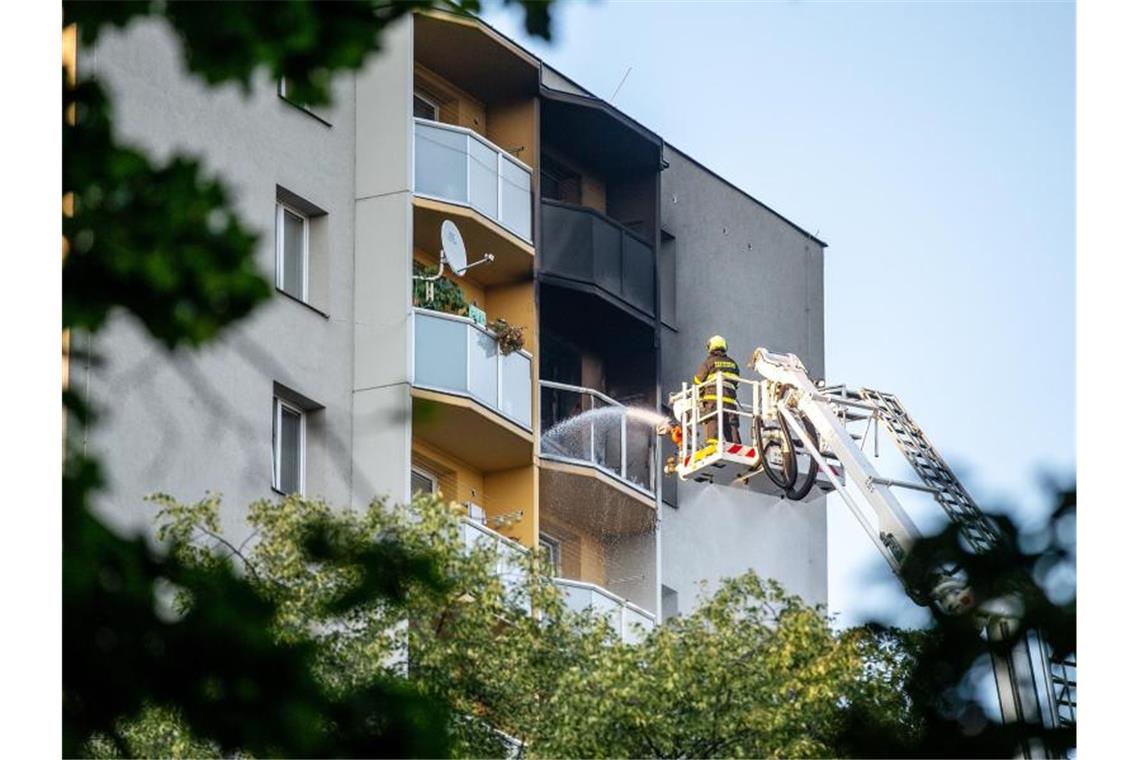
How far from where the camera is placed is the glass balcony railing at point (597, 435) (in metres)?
9.22

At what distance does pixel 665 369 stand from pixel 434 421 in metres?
1.61

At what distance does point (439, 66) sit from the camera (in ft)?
31.0

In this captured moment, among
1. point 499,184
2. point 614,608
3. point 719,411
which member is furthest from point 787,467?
point 499,184

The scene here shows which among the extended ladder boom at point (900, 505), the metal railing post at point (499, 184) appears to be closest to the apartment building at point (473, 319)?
A: the metal railing post at point (499, 184)

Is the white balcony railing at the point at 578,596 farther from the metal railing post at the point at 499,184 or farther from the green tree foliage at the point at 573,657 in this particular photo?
the metal railing post at the point at 499,184

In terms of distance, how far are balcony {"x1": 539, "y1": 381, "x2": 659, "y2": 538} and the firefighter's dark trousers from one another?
0.88 ft

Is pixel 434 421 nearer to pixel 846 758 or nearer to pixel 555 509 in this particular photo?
pixel 555 509

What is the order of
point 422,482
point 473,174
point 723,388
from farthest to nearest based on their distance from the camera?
point 473,174 → point 723,388 → point 422,482

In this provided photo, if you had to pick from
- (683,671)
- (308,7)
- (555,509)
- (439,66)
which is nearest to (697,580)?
(683,671)

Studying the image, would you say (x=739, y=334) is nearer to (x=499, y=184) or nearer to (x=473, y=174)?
(x=473, y=174)

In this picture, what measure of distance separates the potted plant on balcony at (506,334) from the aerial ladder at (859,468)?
1.08m

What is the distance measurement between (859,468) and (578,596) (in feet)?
3.41

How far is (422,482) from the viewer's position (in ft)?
27.0

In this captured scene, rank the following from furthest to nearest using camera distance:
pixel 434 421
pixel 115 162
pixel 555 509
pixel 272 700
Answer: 1. pixel 555 509
2. pixel 434 421
3. pixel 115 162
4. pixel 272 700
